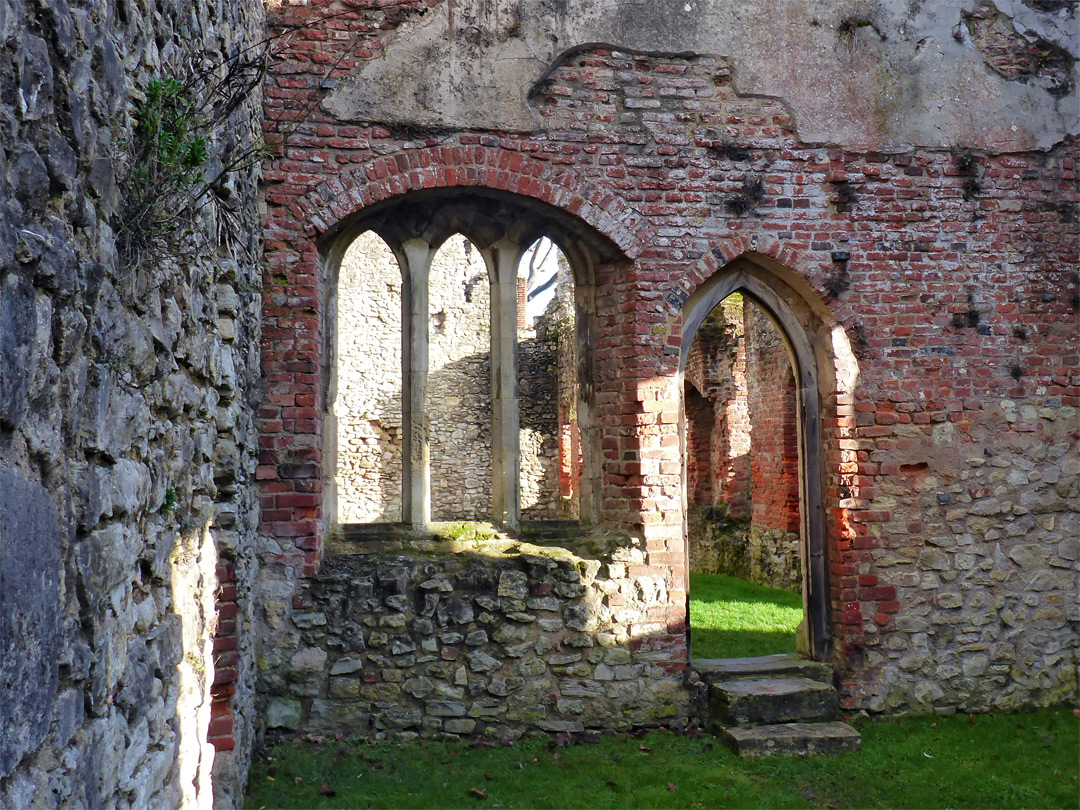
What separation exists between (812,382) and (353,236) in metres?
3.39

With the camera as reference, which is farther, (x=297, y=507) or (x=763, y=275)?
(x=763, y=275)

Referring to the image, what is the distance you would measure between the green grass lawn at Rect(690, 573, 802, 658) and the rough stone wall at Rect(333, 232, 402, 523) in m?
5.82

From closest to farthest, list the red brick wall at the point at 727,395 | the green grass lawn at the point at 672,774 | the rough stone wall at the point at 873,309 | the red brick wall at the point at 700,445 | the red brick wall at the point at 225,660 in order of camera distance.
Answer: the red brick wall at the point at 225,660 < the green grass lawn at the point at 672,774 < the rough stone wall at the point at 873,309 < the red brick wall at the point at 727,395 < the red brick wall at the point at 700,445

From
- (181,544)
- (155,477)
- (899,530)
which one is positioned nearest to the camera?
(155,477)

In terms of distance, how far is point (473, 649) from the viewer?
555 cm

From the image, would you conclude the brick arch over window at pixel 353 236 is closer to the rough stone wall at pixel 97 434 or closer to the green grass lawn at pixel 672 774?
the green grass lawn at pixel 672 774

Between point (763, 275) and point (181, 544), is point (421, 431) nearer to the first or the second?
point (763, 275)

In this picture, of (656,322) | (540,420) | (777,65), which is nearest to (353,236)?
(656,322)

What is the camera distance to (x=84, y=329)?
189cm

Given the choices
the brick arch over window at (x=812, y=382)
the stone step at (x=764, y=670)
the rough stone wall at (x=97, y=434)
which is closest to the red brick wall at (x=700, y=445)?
the brick arch over window at (x=812, y=382)

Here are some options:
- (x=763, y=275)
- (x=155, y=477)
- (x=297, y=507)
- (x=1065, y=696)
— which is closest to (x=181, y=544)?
(x=155, y=477)

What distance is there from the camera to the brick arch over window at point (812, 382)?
19.9ft

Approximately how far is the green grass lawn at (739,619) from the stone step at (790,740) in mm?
1551

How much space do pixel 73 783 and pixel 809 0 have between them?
6.27 m
